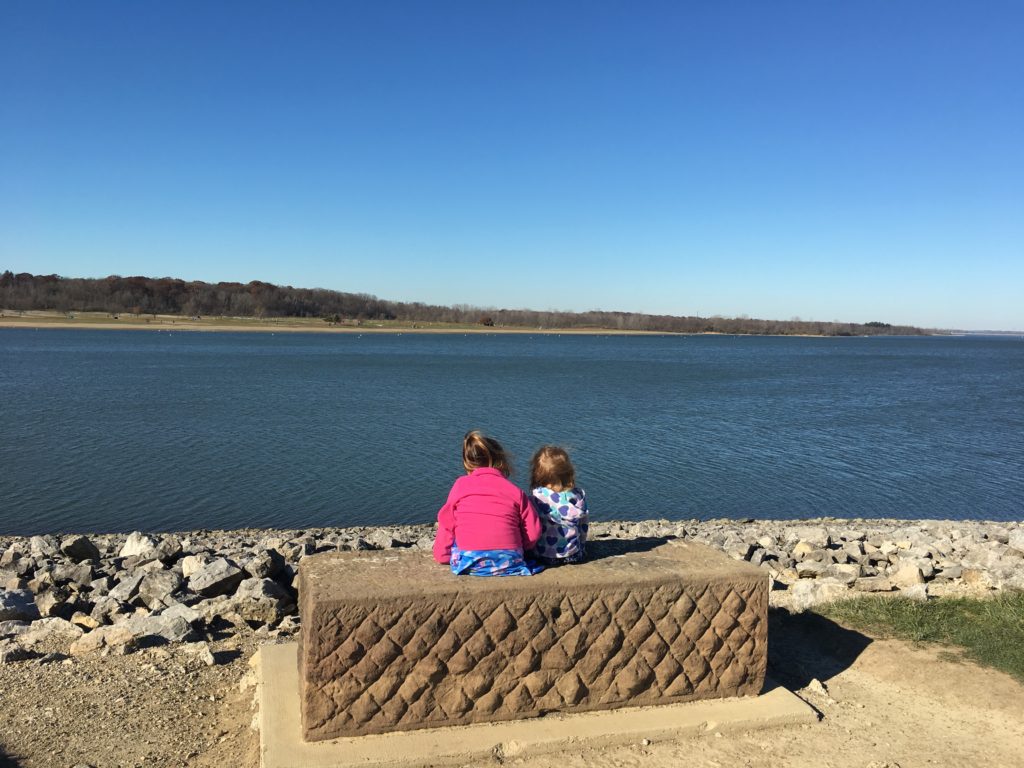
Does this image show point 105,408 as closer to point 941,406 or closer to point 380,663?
point 380,663

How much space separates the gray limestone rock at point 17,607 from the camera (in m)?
7.05

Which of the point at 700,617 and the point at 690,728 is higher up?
the point at 700,617

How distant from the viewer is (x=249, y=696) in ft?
17.2

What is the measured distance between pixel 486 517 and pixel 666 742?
1645 mm

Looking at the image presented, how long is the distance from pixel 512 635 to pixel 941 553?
7.98 meters

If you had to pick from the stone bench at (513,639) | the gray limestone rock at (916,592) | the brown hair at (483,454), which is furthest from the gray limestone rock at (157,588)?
the gray limestone rock at (916,592)

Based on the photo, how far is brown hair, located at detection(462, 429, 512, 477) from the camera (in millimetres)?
4914

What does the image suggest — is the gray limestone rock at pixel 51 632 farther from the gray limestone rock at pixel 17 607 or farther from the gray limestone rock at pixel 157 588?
the gray limestone rock at pixel 157 588

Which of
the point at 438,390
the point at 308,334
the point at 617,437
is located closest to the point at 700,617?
the point at 617,437

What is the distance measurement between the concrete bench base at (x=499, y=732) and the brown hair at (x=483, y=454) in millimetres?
1477

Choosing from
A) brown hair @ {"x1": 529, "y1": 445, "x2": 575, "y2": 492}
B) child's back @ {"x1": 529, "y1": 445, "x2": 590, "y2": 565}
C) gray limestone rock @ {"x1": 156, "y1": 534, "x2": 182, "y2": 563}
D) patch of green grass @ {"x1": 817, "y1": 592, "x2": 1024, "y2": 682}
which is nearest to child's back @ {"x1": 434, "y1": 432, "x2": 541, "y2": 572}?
child's back @ {"x1": 529, "y1": 445, "x2": 590, "y2": 565}

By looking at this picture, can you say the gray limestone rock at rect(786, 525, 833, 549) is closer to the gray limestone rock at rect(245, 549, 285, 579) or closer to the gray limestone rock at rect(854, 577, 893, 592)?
the gray limestone rock at rect(854, 577, 893, 592)

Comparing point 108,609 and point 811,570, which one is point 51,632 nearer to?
point 108,609

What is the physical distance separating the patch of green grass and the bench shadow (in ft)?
6.77
